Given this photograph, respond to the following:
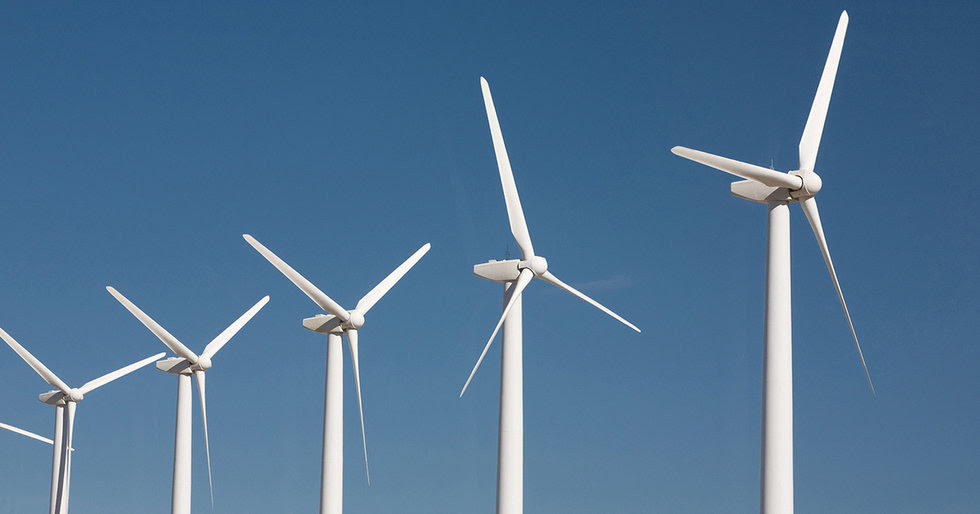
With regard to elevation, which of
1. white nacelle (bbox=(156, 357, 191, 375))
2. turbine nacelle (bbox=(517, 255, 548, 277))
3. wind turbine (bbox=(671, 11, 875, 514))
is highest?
white nacelle (bbox=(156, 357, 191, 375))

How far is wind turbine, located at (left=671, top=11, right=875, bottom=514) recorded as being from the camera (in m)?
37.1

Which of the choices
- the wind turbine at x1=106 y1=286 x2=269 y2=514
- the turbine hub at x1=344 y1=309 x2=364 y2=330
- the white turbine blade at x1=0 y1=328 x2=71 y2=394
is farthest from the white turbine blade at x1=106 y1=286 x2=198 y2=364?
the turbine hub at x1=344 y1=309 x2=364 y2=330

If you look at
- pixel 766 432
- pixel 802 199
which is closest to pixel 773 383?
pixel 766 432

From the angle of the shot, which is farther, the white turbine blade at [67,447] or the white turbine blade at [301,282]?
the white turbine blade at [67,447]

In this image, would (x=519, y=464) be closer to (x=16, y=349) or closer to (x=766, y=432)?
(x=766, y=432)

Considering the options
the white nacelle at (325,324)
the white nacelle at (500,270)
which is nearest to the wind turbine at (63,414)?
the white nacelle at (325,324)

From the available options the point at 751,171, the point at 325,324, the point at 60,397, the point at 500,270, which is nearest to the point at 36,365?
the point at 60,397

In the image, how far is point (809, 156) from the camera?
41.4 m

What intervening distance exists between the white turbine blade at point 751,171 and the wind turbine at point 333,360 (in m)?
22.1

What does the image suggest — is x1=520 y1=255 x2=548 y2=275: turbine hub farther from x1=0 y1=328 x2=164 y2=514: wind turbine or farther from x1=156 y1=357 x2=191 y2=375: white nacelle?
x1=0 y1=328 x2=164 y2=514: wind turbine

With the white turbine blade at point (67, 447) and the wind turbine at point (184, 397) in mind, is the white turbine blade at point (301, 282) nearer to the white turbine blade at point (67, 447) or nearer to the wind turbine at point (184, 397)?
the wind turbine at point (184, 397)

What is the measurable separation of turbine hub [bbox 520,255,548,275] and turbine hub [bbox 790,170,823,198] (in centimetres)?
1301

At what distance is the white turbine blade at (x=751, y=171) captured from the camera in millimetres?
39562

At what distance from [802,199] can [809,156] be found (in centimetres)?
149
